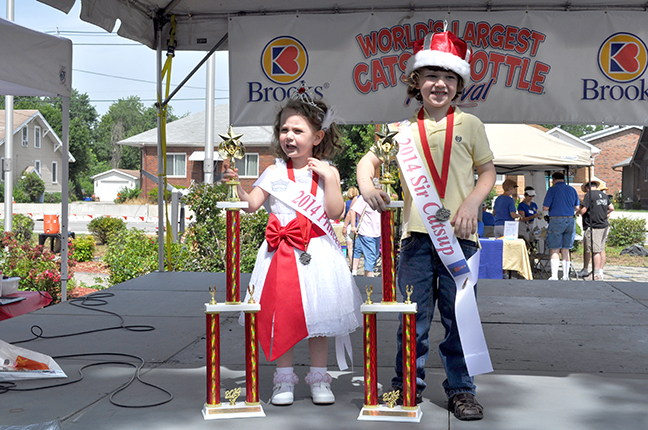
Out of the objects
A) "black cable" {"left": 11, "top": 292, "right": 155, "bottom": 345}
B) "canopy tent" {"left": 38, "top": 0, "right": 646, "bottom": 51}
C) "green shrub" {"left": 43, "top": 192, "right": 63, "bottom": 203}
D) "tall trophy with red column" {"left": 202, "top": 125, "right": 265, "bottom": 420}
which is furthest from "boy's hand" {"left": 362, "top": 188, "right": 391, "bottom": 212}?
"green shrub" {"left": 43, "top": 192, "right": 63, "bottom": 203}

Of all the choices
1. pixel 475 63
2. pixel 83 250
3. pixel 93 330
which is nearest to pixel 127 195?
pixel 83 250

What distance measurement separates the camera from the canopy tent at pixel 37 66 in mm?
4883

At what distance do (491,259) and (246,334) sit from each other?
22.2 feet

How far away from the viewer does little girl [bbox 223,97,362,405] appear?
300 cm

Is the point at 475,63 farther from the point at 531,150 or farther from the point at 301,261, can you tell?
the point at 531,150

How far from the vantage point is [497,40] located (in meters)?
6.33

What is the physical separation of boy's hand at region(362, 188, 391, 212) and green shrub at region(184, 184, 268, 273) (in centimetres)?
657

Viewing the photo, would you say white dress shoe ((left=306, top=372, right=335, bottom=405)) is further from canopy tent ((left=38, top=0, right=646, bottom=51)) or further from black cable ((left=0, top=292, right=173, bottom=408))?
canopy tent ((left=38, top=0, right=646, bottom=51))

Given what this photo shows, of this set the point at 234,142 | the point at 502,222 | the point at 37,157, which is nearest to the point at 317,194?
the point at 234,142

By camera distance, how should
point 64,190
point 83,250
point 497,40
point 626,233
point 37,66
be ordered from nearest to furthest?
point 37,66, point 64,190, point 497,40, point 83,250, point 626,233

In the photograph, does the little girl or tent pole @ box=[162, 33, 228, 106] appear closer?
the little girl

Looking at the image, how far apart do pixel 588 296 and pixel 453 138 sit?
4.35 m

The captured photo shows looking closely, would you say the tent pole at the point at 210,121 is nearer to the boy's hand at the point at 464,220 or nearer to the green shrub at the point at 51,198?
the boy's hand at the point at 464,220

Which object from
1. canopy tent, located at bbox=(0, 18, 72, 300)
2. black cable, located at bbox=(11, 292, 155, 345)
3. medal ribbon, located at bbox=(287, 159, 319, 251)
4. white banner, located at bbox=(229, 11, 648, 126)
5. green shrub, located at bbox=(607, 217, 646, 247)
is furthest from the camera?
green shrub, located at bbox=(607, 217, 646, 247)
